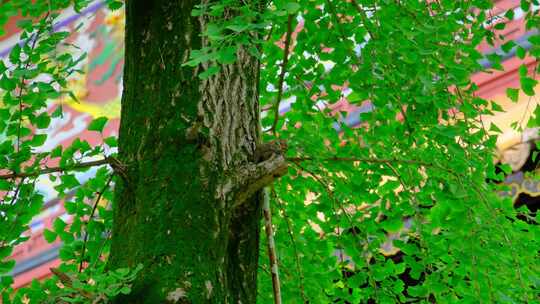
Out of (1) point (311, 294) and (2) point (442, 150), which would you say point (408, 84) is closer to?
(2) point (442, 150)

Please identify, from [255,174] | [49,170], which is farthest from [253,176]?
[49,170]

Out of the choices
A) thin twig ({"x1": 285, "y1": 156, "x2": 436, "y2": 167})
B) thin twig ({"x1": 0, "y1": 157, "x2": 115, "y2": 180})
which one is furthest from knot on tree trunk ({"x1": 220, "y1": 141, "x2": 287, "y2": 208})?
thin twig ({"x1": 0, "y1": 157, "x2": 115, "y2": 180})

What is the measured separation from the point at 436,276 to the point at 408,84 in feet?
2.04

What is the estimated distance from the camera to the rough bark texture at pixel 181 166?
2.10 m

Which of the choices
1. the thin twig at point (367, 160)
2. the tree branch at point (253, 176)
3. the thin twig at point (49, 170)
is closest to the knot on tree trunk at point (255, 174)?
the tree branch at point (253, 176)

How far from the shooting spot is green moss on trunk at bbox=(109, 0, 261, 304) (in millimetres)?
2100

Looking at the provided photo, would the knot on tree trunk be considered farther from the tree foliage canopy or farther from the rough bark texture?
the tree foliage canopy

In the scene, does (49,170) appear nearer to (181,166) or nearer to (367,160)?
(181,166)

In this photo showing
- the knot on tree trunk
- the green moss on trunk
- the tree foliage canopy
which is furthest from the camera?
the tree foliage canopy

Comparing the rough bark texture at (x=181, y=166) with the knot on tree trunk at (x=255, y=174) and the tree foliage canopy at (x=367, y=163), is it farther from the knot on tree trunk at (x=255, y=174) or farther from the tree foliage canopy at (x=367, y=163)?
the tree foliage canopy at (x=367, y=163)

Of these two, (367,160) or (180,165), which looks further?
(367,160)

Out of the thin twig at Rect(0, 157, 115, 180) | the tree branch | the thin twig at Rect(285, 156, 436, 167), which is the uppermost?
the thin twig at Rect(0, 157, 115, 180)

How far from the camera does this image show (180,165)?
220 centimetres

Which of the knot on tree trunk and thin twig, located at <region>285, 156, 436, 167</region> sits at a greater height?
the knot on tree trunk
